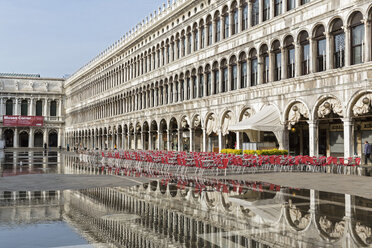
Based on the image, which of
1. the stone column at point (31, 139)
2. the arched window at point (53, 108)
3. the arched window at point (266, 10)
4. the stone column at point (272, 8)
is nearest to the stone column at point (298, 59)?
the stone column at point (272, 8)

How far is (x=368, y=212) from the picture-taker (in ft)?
31.8

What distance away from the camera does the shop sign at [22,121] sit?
96125 millimetres

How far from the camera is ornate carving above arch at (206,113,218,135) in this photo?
1476 inches

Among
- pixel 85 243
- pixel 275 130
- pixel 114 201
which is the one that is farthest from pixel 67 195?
pixel 275 130

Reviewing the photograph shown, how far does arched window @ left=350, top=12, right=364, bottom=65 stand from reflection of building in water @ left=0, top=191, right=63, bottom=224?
18.5 metres

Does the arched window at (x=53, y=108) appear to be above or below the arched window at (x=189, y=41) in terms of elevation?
below

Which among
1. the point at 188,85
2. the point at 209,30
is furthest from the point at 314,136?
the point at 188,85

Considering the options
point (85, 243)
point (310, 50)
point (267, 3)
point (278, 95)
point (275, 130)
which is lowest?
point (85, 243)

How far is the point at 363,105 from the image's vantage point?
23109 millimetres

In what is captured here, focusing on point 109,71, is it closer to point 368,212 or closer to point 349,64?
point 349,64

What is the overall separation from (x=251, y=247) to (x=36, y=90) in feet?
343

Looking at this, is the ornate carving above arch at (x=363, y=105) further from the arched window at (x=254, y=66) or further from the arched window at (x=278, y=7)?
the arched window at (x=254, y=66)

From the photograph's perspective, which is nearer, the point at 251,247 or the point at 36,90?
the point at 251,247

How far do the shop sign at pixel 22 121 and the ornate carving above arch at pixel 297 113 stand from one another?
3260 inches
